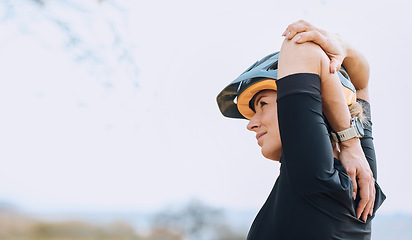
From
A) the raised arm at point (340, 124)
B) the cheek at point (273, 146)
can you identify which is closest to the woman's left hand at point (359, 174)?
the raised arm at point (340, 124)

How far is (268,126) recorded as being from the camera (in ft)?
2.42

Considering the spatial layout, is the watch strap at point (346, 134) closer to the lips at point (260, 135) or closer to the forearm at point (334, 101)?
the forearm at point (334, 101)

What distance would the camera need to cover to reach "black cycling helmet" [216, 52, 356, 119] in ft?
2.41

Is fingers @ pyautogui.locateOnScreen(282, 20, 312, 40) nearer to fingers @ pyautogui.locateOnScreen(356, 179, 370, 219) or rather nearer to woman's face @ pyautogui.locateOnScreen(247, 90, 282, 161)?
woman's face @ pyautogui.locateOnScreen(247, 90, 282, 161)

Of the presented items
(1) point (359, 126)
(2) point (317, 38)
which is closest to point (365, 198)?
(1) point (359, 126)

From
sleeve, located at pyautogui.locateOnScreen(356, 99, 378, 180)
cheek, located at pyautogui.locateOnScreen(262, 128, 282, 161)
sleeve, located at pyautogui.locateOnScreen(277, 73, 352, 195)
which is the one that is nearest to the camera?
sleeve, located at pyautogui.locateOnScreen(277, 73, 352, 195)

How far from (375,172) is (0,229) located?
1871mm

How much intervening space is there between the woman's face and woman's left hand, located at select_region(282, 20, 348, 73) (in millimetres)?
109

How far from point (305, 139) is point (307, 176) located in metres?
0.05

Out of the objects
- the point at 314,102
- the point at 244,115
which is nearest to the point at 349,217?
the point at 314,102

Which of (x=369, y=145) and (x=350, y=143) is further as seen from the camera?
(x=369, y=145)

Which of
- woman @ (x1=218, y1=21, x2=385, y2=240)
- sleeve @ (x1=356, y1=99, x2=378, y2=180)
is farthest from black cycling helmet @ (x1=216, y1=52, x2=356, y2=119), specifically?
sleeve @ (x1=356, y1=99, x2=378, y2=180)

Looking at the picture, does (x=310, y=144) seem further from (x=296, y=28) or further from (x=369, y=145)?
(x=369, y=145)

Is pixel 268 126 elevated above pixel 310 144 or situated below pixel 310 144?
above
